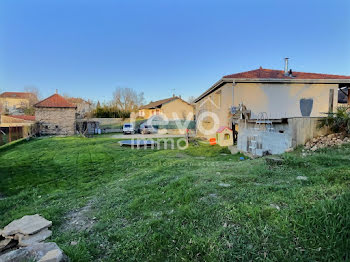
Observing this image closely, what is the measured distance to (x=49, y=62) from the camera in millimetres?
21688

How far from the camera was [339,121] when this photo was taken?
6168 millimetres

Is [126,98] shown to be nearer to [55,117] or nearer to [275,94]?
[55,117]

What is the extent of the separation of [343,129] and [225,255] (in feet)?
22.3

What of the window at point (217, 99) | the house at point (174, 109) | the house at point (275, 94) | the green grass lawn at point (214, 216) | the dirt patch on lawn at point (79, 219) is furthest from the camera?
the house at point (174, 109)

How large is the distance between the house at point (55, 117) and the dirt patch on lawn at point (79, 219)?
22.9m

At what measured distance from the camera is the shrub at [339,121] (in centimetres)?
602

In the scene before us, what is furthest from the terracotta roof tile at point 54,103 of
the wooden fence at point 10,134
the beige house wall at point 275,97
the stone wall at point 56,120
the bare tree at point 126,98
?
the beige house wall at point 275,97

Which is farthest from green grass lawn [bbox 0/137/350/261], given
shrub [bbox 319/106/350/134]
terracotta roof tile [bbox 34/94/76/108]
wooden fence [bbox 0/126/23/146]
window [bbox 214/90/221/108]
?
terracotta roof tile [bbox 34/94/76/108]

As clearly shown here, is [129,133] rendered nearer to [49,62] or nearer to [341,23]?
[49,62]

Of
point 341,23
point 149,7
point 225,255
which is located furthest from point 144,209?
point 341,23

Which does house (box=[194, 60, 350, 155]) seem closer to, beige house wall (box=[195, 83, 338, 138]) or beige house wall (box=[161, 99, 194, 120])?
beige house wall (box=[195, 83, 338, 138])

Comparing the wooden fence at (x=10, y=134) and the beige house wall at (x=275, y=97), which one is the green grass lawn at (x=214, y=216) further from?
the wooden fence at (x=10, y=134)

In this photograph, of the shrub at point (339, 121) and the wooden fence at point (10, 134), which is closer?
the shrub at point (339, 121)

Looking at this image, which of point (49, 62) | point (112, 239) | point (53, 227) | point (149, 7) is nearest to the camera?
point (112, 239)
